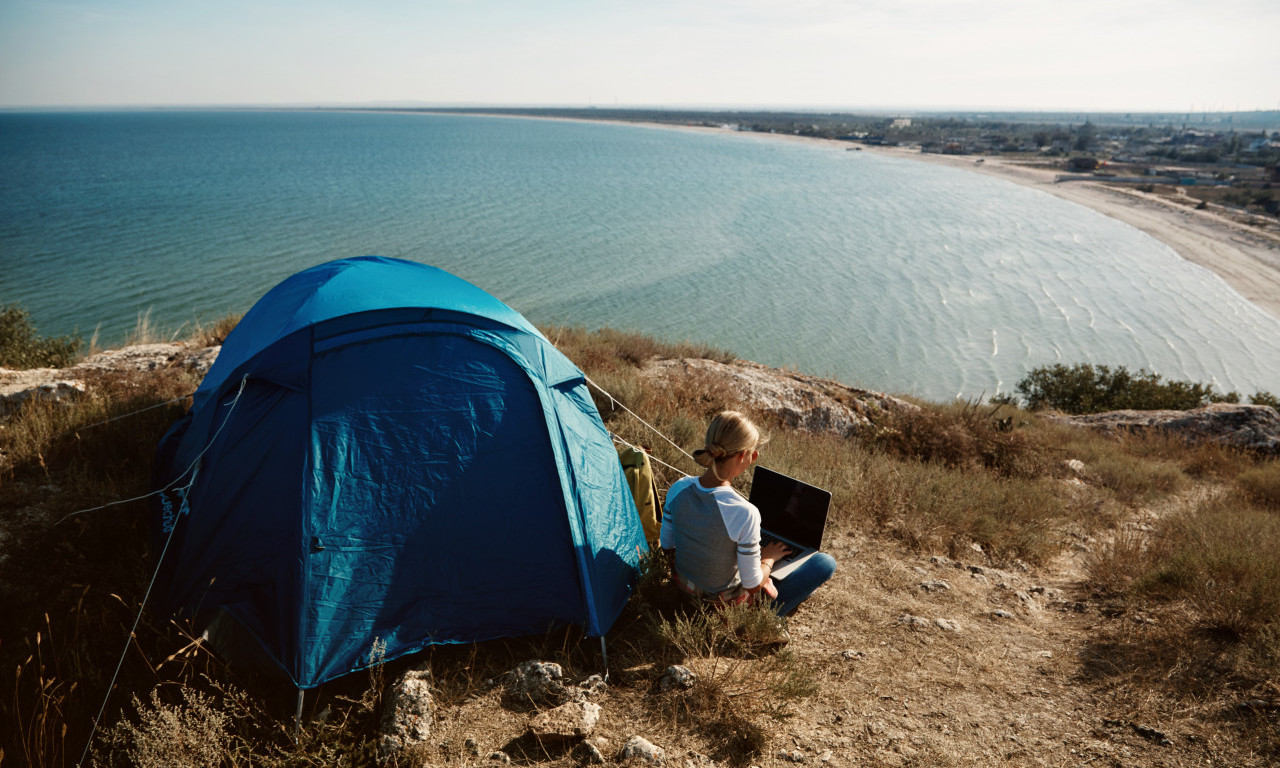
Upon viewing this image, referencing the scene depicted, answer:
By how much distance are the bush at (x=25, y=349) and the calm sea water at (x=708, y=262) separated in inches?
372

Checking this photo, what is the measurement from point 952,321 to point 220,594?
32019mm

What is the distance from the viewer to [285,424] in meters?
4.24

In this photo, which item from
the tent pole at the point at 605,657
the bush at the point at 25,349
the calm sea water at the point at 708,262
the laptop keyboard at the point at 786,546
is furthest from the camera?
→ the calm sea water at the point at 708,262

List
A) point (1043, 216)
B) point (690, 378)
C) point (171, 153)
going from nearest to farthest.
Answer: point (690, 378) → point (1043, 216) → point (171, 153)

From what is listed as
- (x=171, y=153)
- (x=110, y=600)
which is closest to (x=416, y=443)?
(x=110, y=600)

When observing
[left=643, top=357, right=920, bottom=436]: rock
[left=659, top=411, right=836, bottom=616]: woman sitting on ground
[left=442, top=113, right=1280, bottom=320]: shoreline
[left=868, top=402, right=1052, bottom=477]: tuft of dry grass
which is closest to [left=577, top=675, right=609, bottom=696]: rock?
[left=659, top=411, right=836, bottom=616]: woman sitting on ground

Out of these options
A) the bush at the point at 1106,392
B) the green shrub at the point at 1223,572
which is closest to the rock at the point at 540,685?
the green shrub at the point at 1223,572

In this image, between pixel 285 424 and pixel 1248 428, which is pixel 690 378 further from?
pixel 1248 428

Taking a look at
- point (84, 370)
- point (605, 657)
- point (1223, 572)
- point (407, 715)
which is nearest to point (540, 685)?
point (605, 657)

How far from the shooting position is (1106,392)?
17.3 meters

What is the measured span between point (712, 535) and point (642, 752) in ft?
4.25

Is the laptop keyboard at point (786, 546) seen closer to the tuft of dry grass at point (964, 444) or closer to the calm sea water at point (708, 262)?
the tuft of dry grass at point (964, 444)

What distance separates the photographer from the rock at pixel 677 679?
4.11 meters

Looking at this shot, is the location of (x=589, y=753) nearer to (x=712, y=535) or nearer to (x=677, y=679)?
(x=677, y=679)
